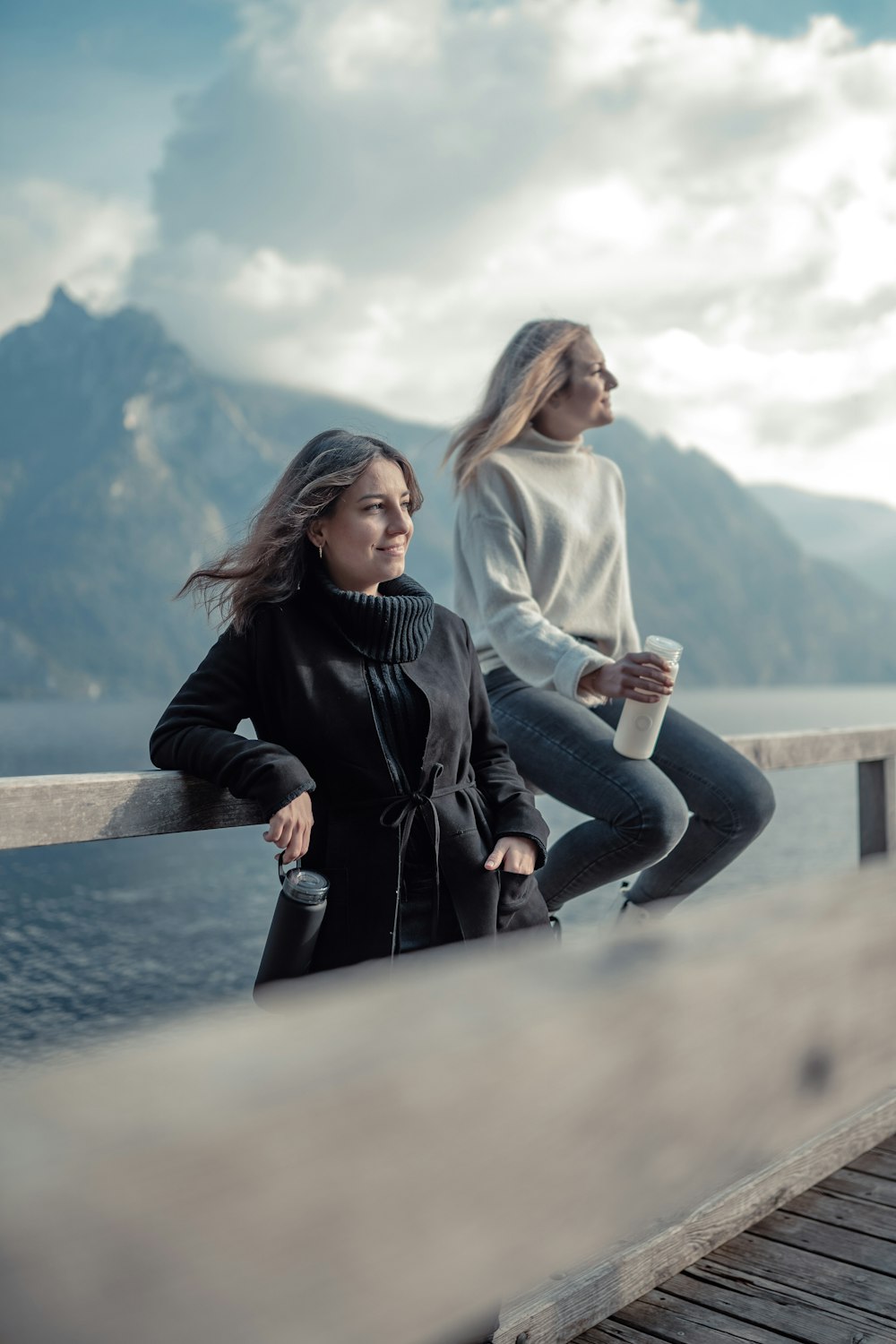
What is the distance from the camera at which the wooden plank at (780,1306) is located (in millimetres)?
1747

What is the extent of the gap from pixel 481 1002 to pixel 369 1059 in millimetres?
45

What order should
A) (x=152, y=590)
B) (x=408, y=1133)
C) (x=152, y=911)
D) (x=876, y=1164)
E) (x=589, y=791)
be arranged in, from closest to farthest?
(x=408, y=1133)
(x=876, y=1164)
(x=589, y=791)
(x=152, y=911)
(x=152, y=590)

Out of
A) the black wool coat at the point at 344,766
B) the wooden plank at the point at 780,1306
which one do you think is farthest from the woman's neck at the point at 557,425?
the wooden plank at the point at 780,1306

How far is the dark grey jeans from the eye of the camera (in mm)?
2635

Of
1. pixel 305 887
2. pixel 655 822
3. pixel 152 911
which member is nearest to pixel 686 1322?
pixel 305 887

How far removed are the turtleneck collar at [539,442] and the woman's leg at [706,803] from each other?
85 centimetres

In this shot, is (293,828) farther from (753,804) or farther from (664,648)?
(753,804)

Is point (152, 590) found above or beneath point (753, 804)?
above

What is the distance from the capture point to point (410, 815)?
2102 mm

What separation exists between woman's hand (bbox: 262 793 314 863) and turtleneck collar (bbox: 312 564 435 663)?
36 centimetres

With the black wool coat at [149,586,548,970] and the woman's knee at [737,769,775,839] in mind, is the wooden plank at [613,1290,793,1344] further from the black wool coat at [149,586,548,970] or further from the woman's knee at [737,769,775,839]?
the woman's knee at [737,769,775,839]

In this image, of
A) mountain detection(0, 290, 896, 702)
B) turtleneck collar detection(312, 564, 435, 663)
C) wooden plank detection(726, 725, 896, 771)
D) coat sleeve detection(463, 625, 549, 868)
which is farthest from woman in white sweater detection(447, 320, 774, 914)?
mountain detection(0, 290, 896, 702)

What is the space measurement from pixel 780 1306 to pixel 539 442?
2.14 meters

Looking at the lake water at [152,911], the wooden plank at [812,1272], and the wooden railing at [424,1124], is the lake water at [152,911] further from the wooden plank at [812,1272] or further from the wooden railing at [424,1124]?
the wooden railing at [424,1124]
